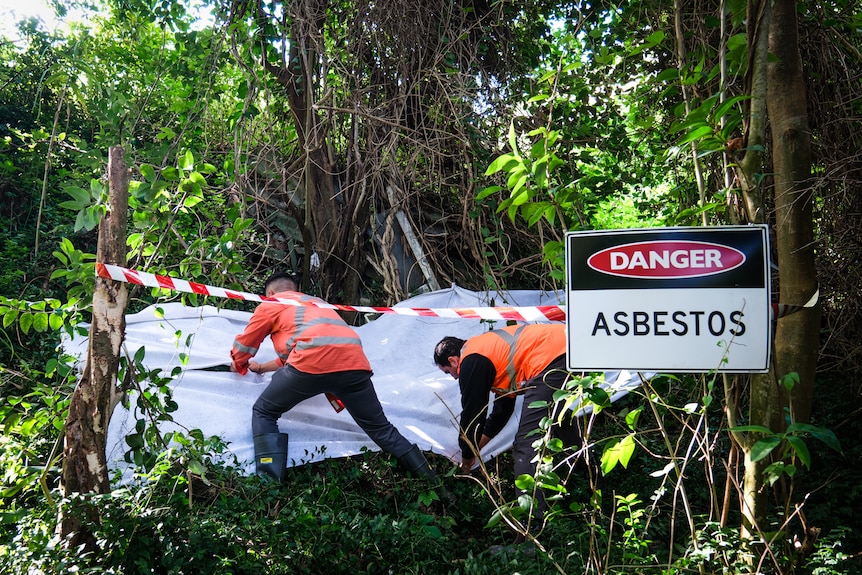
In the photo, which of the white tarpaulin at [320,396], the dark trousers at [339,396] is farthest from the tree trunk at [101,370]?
the dark trousers at [339,396]

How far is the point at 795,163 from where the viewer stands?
8.45 feet

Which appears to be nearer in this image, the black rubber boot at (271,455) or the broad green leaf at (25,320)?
the broad green leaf at (25,320)

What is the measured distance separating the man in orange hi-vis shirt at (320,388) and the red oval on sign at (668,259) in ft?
9.36

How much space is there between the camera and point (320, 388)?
4.92 metres

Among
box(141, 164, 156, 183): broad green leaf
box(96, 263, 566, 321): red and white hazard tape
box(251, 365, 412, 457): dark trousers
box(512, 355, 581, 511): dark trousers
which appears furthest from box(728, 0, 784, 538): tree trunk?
box(251, 365, 412, 457): dark trousers

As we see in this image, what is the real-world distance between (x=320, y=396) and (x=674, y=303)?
11.7ft

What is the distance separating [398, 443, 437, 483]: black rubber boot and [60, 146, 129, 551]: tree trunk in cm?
202

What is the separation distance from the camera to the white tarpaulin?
16.3 feet

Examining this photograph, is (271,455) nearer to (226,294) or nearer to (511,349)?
(226,294)

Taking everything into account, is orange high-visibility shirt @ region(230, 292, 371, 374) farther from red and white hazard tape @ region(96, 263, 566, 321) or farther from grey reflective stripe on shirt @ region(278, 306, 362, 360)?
red and white hazard tape @ region(96, 263, 566, 321)

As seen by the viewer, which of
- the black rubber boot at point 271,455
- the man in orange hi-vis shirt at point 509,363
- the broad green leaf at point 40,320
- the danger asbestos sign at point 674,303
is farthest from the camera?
the black rubber boot at point 271,455

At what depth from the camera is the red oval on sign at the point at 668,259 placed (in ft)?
7.30

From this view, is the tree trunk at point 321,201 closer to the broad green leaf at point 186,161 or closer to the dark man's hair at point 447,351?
the dark man's hair at point 447,351

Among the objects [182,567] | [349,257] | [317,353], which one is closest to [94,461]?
[182,567]
